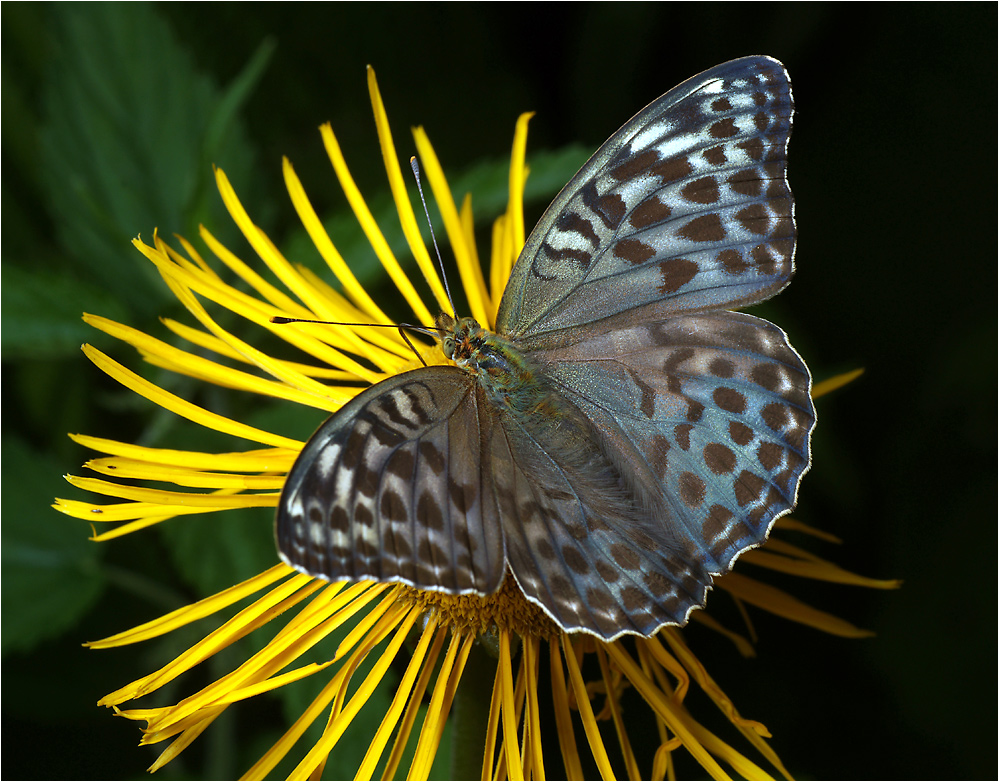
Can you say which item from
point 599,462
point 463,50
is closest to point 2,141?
point 463,50

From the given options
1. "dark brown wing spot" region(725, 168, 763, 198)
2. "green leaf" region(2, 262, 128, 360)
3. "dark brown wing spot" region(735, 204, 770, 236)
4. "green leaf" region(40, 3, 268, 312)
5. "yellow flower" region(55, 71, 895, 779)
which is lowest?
"yellow flower" region(55, 71, 895, 779)

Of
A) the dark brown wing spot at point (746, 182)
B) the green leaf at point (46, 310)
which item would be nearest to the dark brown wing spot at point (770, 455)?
the dark brown wing spot at point (746, 182)

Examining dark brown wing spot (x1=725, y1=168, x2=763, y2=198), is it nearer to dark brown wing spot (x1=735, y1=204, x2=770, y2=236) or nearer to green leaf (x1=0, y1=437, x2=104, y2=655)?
dark brown wing spot (x1=735, y1=204, x2=770, y2=236)

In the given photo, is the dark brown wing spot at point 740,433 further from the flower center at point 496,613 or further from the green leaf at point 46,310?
the green leaf at point 46,310

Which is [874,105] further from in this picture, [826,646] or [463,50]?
[826,646]

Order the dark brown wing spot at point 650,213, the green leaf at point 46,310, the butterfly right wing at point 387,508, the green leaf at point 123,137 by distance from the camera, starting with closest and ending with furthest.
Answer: the butterfly right wing at point 387,508, the dark brown wing spot at point 650,213, the green leaf at point 46,310, the green leaf at point 123,137

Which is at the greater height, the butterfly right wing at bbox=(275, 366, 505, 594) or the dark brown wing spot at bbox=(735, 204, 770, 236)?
the dark brown wing spot at bbox=(735, 204, 770, 236)

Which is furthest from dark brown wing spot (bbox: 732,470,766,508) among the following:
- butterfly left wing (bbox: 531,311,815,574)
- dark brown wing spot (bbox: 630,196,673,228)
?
dark brown wing spot (bbox: 630,196,673,228)
